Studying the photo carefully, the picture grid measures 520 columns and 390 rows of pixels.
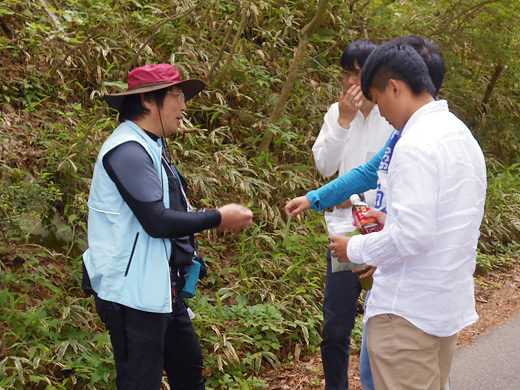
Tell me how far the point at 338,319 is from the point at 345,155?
40.4 inches

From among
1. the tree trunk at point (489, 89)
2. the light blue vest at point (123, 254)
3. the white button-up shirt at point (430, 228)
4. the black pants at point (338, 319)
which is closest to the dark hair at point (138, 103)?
the light blue vest at point (123, 254)

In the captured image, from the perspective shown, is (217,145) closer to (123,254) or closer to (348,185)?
(348,185)

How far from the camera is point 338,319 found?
11.2ft

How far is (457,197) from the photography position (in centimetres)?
206

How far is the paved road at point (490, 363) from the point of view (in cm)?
436

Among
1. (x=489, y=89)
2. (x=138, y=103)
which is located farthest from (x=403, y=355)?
(x=489, y=89)

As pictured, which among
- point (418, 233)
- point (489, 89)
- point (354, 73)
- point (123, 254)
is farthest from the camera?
point (489, 89)

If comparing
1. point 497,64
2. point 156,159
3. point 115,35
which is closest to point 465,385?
point 156,159

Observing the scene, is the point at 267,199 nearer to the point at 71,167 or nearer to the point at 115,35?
the point at 71,167

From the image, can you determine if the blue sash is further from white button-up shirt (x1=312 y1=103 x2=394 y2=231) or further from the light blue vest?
the light blue vest

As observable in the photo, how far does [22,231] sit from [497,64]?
809cm

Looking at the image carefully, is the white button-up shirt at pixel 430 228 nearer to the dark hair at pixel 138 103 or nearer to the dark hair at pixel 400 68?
the dark hair at pixel 400 68

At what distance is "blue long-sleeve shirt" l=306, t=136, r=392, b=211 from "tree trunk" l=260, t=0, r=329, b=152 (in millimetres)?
3350

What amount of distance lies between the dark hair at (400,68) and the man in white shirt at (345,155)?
1059mm
